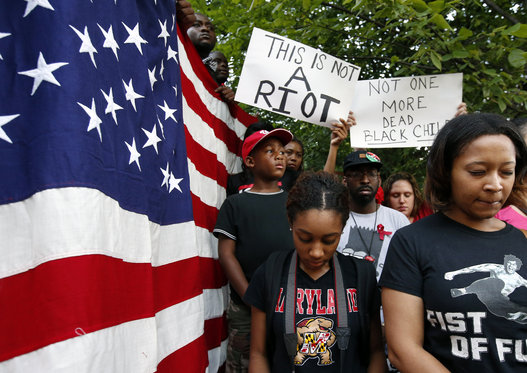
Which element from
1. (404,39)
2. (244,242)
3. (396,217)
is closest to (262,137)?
(244,242)

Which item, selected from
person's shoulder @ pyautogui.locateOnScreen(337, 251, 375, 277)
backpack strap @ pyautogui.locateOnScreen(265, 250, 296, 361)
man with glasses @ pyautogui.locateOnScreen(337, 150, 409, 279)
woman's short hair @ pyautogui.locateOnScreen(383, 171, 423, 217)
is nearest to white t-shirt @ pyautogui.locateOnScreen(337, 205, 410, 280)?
man with glasses @ pyautogui.locateOnScreen(337, 150, 409, 279)

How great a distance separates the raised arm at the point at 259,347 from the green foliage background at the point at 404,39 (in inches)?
95.9

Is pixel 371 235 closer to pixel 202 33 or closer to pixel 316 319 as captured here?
pixel 316 319

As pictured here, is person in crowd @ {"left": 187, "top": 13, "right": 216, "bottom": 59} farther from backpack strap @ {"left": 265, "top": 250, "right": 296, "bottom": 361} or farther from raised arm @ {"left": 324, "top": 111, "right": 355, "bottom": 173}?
backpack strap @ {"left": 265, "top": 250, "right": 296, "bottom": 361}

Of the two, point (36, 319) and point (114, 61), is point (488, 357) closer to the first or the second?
point (36, 319)

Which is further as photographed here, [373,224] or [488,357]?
[373,224]

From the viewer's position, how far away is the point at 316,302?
1901 mm

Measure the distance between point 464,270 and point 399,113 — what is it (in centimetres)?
280

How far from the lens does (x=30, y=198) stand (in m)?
1.37

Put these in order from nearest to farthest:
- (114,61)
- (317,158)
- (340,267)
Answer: (114,61) → (340,267) → (317,158)

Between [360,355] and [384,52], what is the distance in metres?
4.68

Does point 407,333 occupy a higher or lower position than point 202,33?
lower

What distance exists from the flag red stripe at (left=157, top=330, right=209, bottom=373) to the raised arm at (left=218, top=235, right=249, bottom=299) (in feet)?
1.41

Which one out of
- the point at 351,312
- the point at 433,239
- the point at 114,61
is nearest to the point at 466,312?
the point at 433,239
